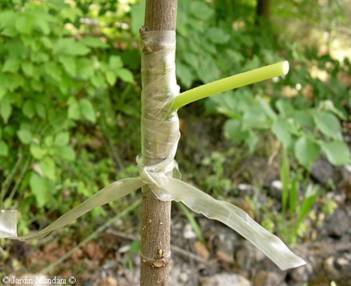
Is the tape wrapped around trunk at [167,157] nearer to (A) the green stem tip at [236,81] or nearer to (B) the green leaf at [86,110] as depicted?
(A) the green stem tip at [236,81]

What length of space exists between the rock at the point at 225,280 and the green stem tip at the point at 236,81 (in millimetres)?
919

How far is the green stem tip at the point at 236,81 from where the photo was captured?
2.02ft

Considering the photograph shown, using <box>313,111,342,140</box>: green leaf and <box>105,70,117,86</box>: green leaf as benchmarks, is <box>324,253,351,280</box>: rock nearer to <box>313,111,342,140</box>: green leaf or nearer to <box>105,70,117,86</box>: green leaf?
<box>313,111,342,140</box>: green leaf

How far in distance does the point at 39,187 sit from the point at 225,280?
1.77 feet

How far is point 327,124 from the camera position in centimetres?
158

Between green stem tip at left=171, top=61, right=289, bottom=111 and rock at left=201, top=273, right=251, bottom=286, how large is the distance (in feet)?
3.01

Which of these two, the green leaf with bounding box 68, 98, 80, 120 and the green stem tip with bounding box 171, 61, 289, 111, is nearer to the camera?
the green stem tip with bounding box 171, 61, 289, 111

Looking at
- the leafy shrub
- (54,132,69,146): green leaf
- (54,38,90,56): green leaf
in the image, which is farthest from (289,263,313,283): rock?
(54,38,90,56): green leaf

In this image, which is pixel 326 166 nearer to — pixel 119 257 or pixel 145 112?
pixel 119 257

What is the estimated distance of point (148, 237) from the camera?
0.81 metres

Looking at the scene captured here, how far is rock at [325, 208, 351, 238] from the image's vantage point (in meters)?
1.80

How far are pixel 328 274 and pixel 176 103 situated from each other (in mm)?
1084

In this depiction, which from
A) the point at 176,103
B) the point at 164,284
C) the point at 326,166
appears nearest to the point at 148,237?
the point at 164,284

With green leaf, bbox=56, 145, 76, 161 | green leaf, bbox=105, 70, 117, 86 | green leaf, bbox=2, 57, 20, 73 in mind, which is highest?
green leaf, bbox=2, 57, 20, 73
